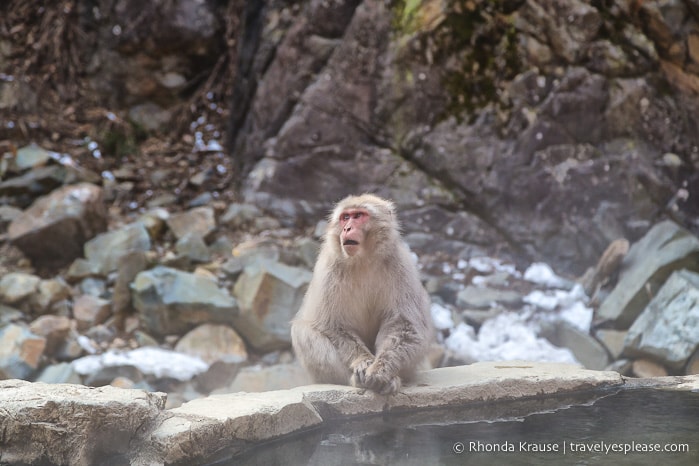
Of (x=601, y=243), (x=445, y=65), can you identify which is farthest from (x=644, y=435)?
(x=445, y=65)

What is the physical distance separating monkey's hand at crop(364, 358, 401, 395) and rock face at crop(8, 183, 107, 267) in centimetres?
469

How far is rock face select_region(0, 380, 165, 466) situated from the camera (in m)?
2.33

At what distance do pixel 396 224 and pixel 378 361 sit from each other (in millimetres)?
891

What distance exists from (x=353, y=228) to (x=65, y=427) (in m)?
1.63

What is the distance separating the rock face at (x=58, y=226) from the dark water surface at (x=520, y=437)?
487cm

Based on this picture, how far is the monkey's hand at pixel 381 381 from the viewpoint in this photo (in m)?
3.13

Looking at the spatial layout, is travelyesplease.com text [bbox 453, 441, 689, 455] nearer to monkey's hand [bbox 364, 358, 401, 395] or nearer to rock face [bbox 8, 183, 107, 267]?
monkey's hand [bbox 364, 358, 401, 395]

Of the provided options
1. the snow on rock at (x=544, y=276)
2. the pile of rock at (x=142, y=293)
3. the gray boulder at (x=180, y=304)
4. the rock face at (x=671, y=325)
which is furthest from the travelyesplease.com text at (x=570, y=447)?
the snow on rock at (x=544, y=276)

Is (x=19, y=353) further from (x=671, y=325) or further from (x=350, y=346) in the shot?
(x=671, y=325)

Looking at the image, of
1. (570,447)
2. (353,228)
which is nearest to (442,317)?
(353,228)

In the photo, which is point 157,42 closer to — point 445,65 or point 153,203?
point 153,203

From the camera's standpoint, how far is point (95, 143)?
29.6 feet

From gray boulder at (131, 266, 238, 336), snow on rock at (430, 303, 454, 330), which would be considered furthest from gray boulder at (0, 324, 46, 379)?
snow on rock at (430, 303, 454, 330)

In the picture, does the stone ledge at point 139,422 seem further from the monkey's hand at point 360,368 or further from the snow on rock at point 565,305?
the snow on rock at point 565,305
